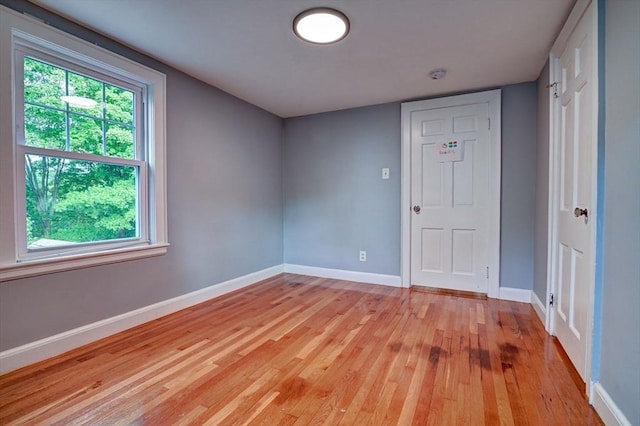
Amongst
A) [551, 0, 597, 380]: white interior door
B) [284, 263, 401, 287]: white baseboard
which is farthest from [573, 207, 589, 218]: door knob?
[284, 263, 401, 287]: white baseboard

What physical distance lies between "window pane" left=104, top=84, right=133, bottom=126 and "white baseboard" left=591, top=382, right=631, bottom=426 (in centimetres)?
347

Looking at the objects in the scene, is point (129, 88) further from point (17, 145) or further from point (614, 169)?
point (614, 169)

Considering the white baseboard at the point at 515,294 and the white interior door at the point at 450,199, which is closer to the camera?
the white baseboard at the point at 515,294

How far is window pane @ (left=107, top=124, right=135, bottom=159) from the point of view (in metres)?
2.31

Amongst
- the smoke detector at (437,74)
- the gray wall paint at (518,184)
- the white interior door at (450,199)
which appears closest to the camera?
the smoke detector at (437,74)

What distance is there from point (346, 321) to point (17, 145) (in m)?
2.59

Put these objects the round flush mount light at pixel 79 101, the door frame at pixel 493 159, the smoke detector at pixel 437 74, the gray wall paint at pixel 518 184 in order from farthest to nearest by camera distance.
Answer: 1. the door frame at pixel 493 159
2. the gray wall paint at pixel 518 184
3. the smoke detector at pixel 437 74
4. the round flush mount light at pixel 79 101

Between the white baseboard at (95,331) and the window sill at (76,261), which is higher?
the window sill at (76,261)

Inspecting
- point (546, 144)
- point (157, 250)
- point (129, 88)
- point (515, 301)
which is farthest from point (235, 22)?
point (515, 301)

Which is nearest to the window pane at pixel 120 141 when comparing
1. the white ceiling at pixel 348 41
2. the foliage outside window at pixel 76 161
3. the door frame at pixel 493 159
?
the foliage outside window at pixel 76 161

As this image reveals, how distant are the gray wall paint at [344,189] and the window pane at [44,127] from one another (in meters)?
2.61

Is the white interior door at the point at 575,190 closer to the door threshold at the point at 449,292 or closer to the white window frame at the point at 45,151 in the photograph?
the door threshold at the point at 449,292

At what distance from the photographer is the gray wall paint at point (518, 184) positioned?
2.95 m

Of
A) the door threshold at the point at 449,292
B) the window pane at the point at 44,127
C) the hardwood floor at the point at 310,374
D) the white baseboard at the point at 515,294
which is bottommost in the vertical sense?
the hardwood floor at the point at 310,374
